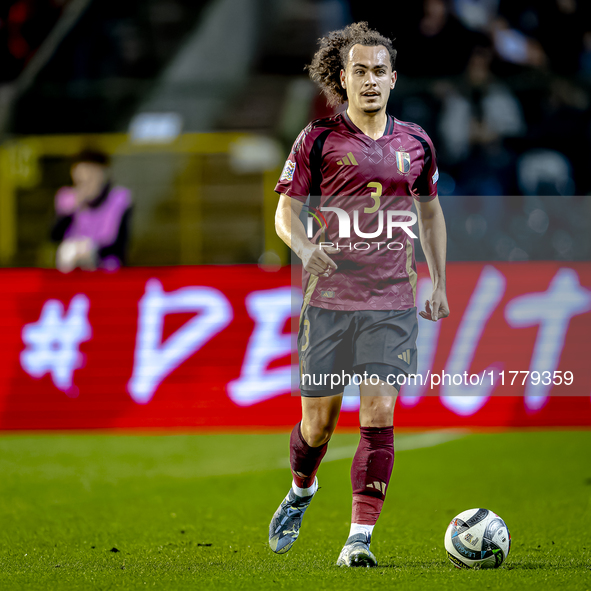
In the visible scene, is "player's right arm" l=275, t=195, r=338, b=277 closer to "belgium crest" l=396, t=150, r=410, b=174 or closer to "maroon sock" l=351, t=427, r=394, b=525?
"belgium crest" l=396, t=150, r=410, b=174

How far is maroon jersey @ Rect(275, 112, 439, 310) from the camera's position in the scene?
11.7 ft

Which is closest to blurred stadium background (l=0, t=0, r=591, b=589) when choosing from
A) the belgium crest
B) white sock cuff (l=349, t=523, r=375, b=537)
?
white sock cuff (l=349, t=523, r=375, b=537)

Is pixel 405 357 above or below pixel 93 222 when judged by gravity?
above

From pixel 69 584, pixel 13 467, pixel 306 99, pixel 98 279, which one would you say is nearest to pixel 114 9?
pixel 306 99

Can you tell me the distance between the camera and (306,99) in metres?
10.3

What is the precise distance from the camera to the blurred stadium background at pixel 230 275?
4777 mm

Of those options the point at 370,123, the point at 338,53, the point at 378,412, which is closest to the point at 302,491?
the point at 378,412

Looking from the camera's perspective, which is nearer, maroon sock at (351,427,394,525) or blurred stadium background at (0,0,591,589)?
maroon sock at (351,427,394,525)

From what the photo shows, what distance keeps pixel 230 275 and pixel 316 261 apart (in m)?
3.75

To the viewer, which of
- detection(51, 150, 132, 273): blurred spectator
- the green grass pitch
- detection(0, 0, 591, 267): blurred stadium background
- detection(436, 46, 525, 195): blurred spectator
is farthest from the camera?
detection(0, 0, 591, 267): blurred stadium background

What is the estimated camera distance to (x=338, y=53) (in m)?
3.71

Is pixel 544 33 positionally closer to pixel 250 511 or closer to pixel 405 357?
pixel 250 511

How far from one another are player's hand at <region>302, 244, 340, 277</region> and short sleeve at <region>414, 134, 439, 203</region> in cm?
55

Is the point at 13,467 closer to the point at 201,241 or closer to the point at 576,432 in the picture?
the point at 576,432
